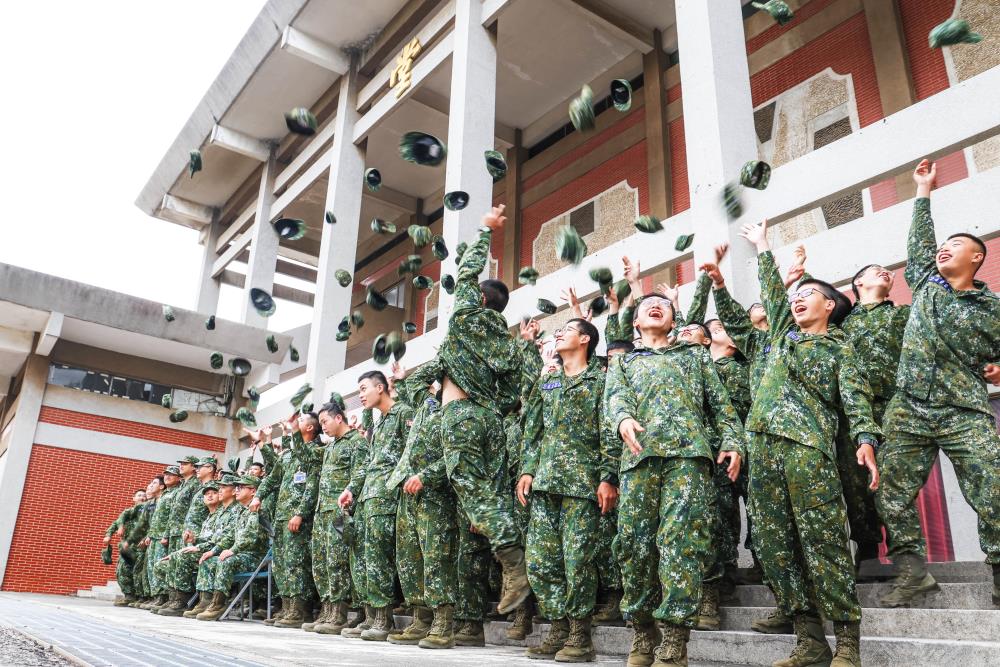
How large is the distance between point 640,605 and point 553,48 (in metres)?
10.4

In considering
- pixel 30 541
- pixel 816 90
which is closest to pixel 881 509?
pixel 816 90

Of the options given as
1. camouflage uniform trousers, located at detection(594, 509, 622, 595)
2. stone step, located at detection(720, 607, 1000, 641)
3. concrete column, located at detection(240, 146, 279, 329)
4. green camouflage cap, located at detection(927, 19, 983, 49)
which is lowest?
stone step, located at detection(720, 607, 1000, 641)

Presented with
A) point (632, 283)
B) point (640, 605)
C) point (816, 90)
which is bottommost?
point (640, 605)

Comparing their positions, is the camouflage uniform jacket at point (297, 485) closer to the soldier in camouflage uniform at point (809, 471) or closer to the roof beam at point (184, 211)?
the soldier in camouflage uniform at point (809, 471)

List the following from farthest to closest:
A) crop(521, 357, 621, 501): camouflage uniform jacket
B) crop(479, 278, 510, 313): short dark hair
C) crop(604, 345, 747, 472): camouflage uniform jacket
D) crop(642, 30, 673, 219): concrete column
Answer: crop(642, 30, 673, 219): concrete column → crop(479, 278, 510, 313): short dark hair → crop(521, 357, 621, 501): camouflage uniform jacket → crop(604, 345, 747, 472): camouflage uniform jacket

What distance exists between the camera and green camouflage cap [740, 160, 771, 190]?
5.56 m

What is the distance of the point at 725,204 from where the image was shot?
5.88 m

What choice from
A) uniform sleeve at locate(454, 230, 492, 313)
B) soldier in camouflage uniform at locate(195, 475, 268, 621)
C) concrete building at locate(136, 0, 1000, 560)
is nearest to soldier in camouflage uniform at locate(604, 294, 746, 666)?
uniform sleeve at locate(454, 230, 492, 313)

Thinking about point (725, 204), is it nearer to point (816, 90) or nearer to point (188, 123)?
point (816, 90)

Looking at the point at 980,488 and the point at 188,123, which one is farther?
the point at 188,123

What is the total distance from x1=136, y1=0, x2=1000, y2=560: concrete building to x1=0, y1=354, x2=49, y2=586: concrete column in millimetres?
3718

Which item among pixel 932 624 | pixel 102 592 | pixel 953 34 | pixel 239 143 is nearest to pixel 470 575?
pixel 932 624

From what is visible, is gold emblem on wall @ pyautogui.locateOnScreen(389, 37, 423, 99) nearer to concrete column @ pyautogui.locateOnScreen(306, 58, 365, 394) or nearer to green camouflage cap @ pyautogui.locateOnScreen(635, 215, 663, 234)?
concrete column @ pyautogui.locateOnScreen(306, 58, 365, 394)

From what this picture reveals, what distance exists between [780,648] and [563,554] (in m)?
1.01
